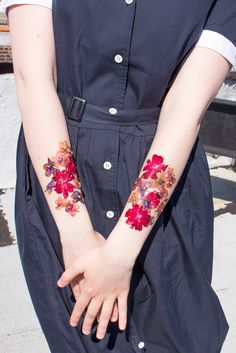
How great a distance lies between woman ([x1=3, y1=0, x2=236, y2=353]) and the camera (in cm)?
124

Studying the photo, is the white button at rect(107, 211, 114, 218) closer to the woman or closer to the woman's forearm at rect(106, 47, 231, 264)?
the woman

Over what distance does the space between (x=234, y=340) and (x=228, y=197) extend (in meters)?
1.60

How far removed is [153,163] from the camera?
1.24 metres

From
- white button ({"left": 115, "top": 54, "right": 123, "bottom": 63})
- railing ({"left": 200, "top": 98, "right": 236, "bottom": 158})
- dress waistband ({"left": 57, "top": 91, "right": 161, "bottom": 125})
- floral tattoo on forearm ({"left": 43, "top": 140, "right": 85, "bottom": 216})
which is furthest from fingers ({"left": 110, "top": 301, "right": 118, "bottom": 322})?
railing ({"left": 200, "top": 98, "right": 236, "bottom": 158})

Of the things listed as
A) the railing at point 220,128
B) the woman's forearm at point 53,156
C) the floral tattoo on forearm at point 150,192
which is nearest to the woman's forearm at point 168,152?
the floral tattoo on forearm at point 150,192

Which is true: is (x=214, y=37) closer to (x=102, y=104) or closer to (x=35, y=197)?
(x=102, y=104)

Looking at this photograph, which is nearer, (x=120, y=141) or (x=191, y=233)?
(x=120, y=141)

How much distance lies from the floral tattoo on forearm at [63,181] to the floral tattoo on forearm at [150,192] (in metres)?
0.13

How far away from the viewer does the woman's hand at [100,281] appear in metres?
1.20

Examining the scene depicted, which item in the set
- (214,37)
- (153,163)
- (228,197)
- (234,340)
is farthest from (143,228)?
(228,197)

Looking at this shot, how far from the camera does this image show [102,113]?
1333 mm

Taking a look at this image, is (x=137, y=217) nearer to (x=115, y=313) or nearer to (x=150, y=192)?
(x=150, y=192)

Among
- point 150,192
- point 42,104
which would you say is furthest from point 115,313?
point 42,104

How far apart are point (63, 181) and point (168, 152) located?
0.83 ft
